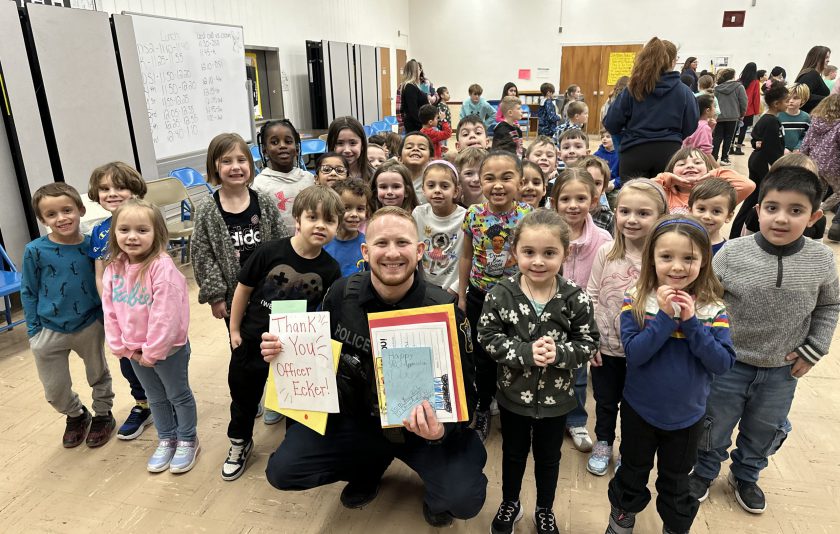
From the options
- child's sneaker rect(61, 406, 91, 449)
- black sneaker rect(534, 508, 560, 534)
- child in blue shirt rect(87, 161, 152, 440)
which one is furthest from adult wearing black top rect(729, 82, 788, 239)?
child's sneaker rect(61, 406, 91, 449)

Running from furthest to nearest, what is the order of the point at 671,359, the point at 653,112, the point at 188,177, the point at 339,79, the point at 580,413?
the point at 339,79 < the point at 188,177 < the point at 653,112 < the point at 580,413 < the point at 671,359

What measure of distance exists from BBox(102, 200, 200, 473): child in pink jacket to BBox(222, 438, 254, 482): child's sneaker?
0.66ft

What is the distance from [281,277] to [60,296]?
1.16 m

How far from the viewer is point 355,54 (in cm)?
1016

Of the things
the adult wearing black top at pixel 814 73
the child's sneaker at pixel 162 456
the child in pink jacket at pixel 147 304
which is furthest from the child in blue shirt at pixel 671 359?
the adult wearing black top at pixel 814 73

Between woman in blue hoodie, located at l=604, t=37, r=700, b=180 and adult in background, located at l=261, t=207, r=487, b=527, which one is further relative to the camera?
woman in blue hoodie, located at l=604, t=37, r=700, b=180

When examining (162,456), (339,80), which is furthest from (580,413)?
(339,80)

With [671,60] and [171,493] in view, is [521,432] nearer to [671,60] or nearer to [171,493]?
[171,493]

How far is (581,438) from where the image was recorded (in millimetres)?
2475

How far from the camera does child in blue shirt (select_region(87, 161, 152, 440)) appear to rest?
2.46m

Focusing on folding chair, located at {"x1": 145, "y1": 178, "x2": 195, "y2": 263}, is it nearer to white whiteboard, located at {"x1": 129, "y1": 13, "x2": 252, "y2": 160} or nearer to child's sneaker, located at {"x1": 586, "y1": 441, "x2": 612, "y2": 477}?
white whiteboard, located at {"x1": 129, "y1": 13, "x2": 252, "y2": 160}

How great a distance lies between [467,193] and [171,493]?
2.14 metres

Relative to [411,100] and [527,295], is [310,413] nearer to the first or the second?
[527,295]

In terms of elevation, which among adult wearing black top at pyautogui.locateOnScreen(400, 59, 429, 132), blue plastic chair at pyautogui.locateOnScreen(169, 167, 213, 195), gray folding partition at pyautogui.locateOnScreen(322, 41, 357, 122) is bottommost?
blue plastic chair at pyautogui.locateOnScreen(169, 167, 213, 195)
